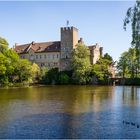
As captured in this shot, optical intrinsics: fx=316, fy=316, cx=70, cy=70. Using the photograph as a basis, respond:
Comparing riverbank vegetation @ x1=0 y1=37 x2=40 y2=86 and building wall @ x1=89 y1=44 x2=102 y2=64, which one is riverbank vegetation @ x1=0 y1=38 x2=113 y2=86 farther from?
building wall @ x1=89 y1=44 x2=102 y2=64

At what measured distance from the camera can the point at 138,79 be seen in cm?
9019

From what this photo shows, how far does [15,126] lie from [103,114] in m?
8.66

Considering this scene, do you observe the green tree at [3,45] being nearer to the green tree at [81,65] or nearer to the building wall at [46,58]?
the green tree at [81,65]

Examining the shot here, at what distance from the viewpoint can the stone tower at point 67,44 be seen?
335ft

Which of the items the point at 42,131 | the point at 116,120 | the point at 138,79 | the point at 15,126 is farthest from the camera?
the point at 138,79

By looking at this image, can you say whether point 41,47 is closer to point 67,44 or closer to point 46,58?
point 46,58

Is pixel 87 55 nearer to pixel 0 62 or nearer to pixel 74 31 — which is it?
pixel 74 31

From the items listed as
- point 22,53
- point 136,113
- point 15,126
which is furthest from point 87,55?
point 15,126

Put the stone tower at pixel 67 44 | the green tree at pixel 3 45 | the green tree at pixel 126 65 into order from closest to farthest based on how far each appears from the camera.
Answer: the green tree at pixel 3 45 → the green tree at pixel 126 65 → the stone tower at pixel 67 44

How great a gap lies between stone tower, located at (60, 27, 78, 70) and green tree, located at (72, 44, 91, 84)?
6486 mm

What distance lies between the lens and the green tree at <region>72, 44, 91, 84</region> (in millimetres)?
91562

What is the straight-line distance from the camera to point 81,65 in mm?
92688

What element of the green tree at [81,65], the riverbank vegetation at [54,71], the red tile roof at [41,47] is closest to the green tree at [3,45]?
the riverbank vegetation at [54,71]

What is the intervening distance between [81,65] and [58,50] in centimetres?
1597
